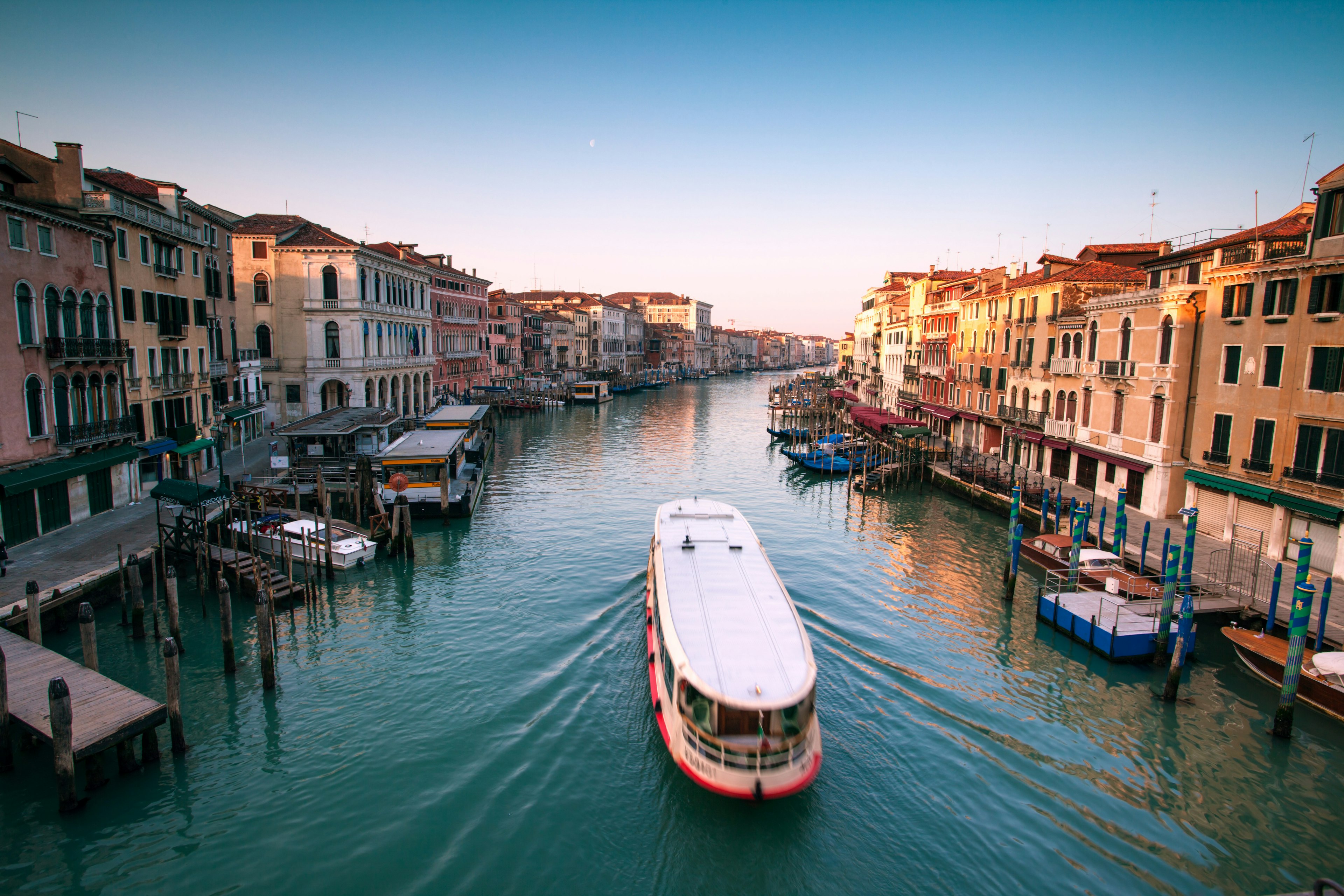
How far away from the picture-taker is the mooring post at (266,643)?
46.1 feet

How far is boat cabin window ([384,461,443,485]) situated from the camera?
28750 millimetres

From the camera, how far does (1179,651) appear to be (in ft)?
46.5

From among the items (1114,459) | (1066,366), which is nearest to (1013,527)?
(1114,459)

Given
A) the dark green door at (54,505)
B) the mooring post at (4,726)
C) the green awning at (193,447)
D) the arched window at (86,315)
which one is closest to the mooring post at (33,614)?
the mooring post at (4,726)

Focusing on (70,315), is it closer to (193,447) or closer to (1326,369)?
(193,447)

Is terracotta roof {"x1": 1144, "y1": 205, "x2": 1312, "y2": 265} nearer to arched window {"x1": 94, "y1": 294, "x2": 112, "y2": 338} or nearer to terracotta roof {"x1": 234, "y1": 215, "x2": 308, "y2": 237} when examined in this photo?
arched window {"x1": 94, "y1": 294, "x2": 112, "y2": 338}

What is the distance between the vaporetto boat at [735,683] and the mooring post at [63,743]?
9121mm

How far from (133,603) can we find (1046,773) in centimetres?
2037

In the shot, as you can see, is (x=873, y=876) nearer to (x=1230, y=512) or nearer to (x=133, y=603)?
(x=133, y=603)

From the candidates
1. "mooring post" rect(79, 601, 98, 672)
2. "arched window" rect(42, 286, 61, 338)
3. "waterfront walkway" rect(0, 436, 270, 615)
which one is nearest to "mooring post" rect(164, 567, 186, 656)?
"mooring post" rect(79, 601, 98, 672)

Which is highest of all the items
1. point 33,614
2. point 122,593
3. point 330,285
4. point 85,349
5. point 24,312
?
point 330,285

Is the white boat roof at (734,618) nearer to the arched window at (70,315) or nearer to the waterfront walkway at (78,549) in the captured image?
the waterfront walkway at (78,549)

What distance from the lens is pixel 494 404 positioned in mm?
70375

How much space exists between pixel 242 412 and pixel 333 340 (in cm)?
882
